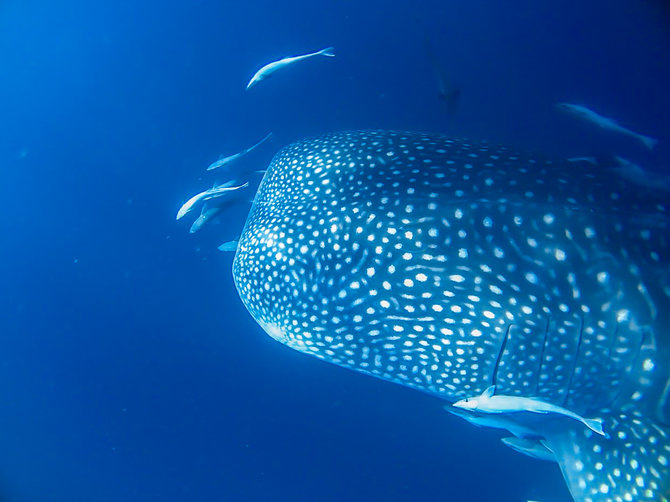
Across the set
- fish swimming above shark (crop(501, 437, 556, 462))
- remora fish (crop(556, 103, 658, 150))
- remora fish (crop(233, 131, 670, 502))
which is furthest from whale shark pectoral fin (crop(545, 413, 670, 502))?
remora fish (crop(556, 103, 658, 150))

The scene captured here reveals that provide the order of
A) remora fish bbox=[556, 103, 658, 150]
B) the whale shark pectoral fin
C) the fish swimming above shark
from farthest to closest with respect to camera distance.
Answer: remora fish bbox=[556, 103, 658, 150]
the fish swimming above shark
the whale shark pectoral fin

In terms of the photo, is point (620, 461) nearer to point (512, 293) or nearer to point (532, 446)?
point (532, 446)

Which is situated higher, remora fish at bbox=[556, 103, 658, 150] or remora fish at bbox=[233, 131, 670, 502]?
remora fish at bbox=[556, 103, 658, 150]

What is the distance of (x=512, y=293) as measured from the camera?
11.8 ft

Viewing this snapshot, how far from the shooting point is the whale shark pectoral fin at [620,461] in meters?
3.47

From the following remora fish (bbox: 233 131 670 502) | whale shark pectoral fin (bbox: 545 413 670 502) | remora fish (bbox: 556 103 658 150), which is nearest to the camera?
whale shark pectoral fin (bbox: 545 413 670 502)

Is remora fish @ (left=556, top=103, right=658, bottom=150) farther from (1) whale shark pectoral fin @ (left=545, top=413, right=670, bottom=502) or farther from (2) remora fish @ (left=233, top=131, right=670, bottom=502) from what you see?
(1) whale shark pectoral fin @ (left=545, top=413, right=670, bottom=502)

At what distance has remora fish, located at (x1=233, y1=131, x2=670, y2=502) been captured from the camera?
11.7 ft

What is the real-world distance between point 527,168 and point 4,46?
1102cm

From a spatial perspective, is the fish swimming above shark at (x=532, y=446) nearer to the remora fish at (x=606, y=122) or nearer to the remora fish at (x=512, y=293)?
the remora fish at (x=512, y=293)

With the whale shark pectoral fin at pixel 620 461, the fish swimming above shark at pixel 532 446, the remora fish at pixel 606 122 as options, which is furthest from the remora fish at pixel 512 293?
the remora fish at pixel 606 122

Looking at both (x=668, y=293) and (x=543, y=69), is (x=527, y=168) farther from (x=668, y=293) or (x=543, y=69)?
(x=543, y=69)

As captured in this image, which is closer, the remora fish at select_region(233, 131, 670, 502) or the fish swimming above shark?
the remora fish at select_region(233, 131, 670, 502)

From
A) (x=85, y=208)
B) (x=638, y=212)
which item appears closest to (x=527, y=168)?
(x=638, y=212)
